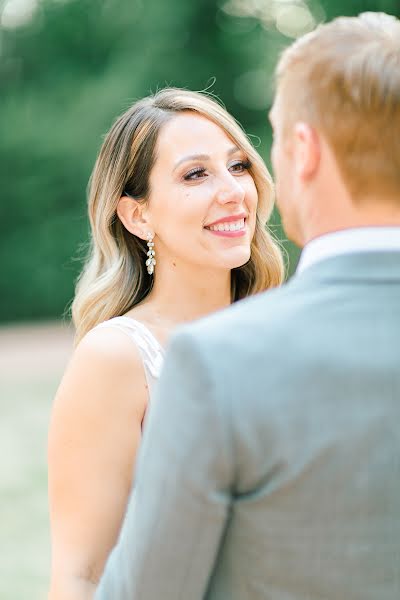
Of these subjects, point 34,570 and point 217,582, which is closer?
point 217,582

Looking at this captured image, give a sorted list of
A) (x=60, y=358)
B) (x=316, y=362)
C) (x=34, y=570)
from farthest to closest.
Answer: (x=60, y=358) < (x=34, y=570) < (x=316, y=362)

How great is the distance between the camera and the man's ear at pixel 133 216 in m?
3.18

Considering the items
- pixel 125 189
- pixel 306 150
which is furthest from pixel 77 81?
pixel 306 150

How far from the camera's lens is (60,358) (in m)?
18.2

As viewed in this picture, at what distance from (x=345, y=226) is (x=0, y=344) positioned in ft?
67.3

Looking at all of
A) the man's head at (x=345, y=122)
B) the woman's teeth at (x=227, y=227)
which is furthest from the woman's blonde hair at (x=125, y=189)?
the man's head at (x=345, y=122)

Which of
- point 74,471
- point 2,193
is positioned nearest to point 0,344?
point 2,193

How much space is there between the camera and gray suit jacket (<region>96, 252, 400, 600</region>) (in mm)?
1399

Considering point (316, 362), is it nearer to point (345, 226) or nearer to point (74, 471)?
point (345, 226)

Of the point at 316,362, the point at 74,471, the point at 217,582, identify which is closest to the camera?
the point at 316,362

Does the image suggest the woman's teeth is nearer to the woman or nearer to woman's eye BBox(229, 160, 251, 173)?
the woman

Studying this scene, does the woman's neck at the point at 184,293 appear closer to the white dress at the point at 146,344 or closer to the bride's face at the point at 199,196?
the bride's face at the point at 199,196

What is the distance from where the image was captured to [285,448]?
1406 millimetres

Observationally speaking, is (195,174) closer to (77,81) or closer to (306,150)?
(306,150)
